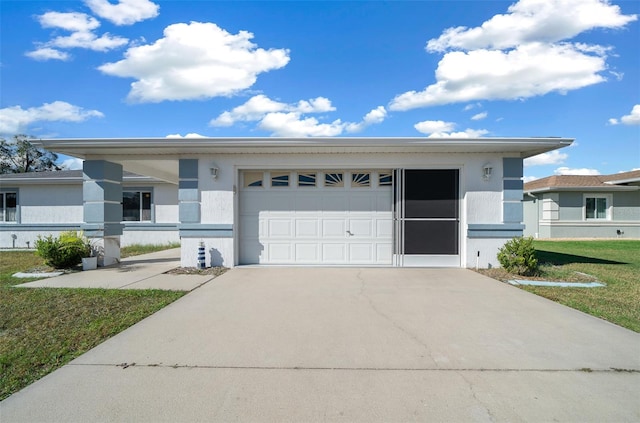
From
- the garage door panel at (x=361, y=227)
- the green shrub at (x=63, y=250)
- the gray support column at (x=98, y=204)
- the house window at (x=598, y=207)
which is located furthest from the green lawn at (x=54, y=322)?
the house window at (x=598, y=207)

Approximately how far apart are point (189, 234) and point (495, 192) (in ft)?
26.3

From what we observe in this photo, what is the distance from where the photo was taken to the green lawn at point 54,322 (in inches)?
133

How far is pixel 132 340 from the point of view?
13.1ft

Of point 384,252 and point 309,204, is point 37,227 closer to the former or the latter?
point 309,204

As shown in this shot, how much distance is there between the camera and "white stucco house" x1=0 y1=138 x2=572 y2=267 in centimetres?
853

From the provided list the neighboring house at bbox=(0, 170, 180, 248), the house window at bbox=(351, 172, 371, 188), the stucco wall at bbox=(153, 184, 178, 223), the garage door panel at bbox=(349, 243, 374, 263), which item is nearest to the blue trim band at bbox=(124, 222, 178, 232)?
the neighboring house at bbox=(0, 170, 180, 248)

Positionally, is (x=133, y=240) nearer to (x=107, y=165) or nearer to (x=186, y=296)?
(x=107, y=165)

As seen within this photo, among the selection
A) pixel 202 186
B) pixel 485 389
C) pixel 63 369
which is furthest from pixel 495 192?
pixel 63 369

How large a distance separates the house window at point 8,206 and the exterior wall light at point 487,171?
60.0ft

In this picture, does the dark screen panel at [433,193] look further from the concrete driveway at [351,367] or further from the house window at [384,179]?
the concrete driveway at [351,367]

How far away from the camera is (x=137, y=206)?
Answer: 1489 cm

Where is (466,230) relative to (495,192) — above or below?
below

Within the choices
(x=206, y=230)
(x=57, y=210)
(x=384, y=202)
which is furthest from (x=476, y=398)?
(x=57, y=210)

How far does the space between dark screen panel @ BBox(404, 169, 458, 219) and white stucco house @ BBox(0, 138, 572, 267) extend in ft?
0.09
